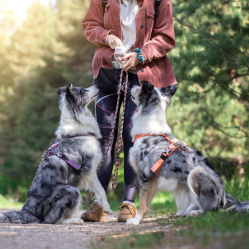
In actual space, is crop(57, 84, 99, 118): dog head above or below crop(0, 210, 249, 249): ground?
above

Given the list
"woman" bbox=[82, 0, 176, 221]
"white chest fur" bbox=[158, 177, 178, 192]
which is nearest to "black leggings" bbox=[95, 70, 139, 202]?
"woman" bbox=[82, 0, 176, 221]

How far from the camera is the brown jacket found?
192 inches

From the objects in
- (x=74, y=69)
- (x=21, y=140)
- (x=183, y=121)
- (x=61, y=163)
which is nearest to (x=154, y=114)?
(x=61, y=163)

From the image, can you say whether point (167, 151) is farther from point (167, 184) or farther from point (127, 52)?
point (127, 52)

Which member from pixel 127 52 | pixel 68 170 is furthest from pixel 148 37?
pixel 68 170

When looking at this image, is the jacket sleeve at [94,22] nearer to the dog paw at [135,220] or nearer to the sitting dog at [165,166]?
the sitting dog at [165,166]

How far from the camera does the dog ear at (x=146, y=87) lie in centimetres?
476

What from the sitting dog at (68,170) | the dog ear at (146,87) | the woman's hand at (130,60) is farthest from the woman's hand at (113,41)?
the sitting dog at (68,170)

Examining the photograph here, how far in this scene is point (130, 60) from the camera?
4.79 m

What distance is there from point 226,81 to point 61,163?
11.9 feet

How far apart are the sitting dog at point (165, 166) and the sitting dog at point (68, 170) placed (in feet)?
2.44

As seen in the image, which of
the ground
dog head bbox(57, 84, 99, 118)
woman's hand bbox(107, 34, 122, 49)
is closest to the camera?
the ground

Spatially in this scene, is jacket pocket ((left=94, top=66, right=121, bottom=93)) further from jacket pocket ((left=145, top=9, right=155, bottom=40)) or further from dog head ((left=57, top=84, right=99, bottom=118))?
jacket pocket ((left=145, top=9, right=155, bottom=40))

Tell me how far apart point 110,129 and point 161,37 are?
141 cm
